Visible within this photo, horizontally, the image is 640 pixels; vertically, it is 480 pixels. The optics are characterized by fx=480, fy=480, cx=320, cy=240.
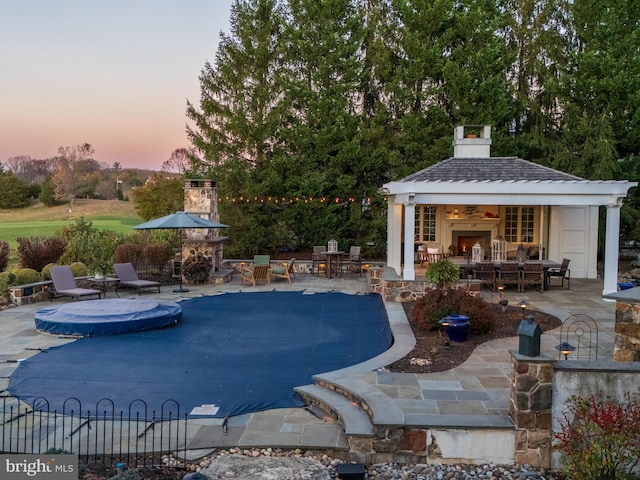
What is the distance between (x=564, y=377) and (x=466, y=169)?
1033cm

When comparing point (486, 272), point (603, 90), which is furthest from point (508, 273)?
point (603, 90)

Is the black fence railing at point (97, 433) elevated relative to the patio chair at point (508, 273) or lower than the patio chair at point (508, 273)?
lower

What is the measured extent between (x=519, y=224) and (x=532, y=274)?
3.95 metres

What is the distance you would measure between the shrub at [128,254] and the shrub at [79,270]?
1544mm

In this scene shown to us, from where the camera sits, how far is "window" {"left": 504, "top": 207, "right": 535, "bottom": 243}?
1633 cm

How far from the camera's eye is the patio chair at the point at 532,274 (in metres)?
12.7

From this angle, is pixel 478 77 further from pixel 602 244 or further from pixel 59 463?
pixel 59 463

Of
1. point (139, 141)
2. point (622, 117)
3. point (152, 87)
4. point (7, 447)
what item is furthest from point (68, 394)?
point (139, 141)

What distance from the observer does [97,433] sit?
15.9ft

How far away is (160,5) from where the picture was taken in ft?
49.3

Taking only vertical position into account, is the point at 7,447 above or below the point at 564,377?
below

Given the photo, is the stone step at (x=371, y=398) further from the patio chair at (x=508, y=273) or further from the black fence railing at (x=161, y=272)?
the black fence railing at (x=161, y=272)

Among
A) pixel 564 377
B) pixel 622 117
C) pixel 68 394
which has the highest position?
pixel 622 117

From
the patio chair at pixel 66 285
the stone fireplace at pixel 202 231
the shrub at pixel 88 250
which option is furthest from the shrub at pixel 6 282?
the stone fireplace at pixel 202 231
